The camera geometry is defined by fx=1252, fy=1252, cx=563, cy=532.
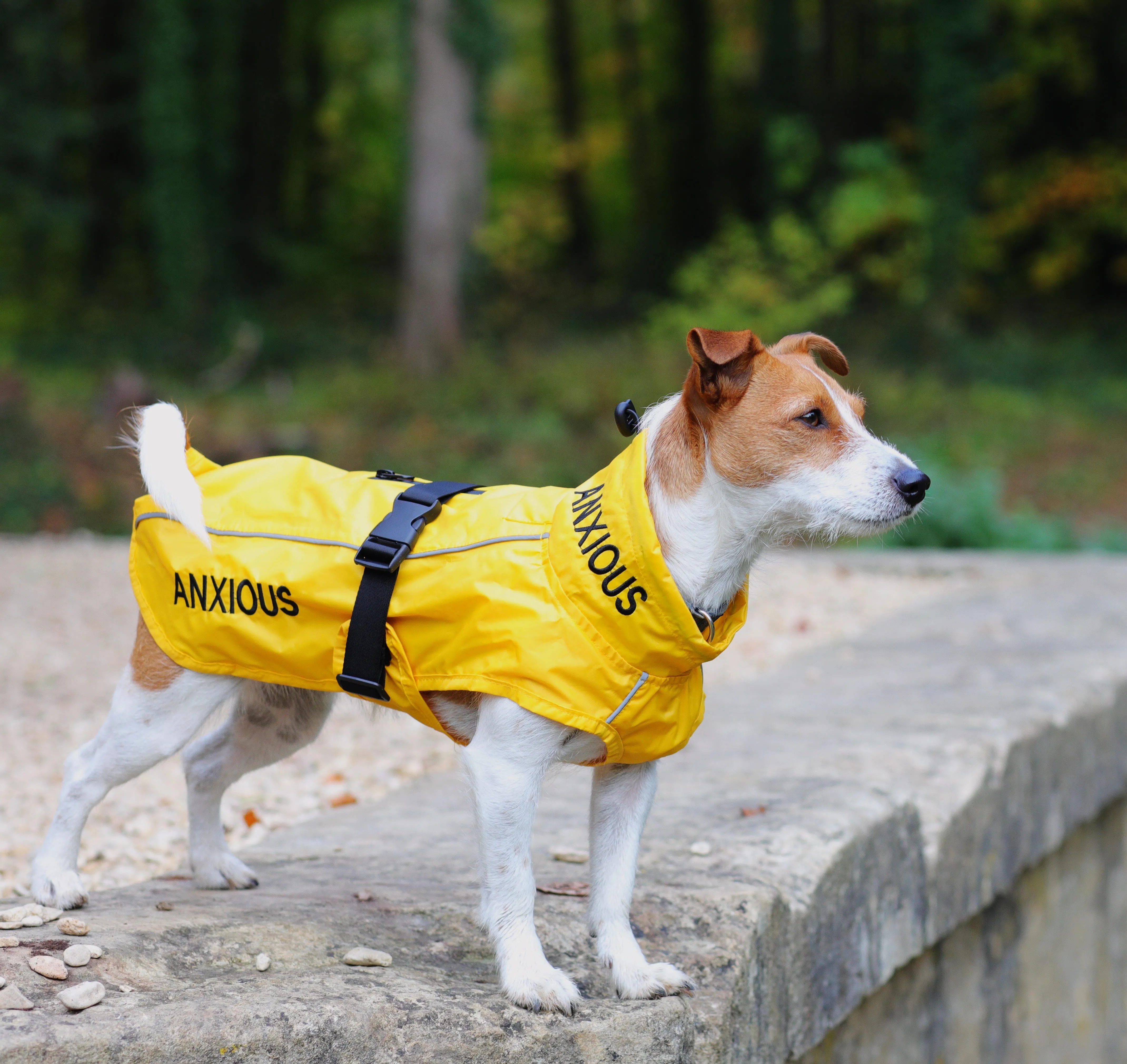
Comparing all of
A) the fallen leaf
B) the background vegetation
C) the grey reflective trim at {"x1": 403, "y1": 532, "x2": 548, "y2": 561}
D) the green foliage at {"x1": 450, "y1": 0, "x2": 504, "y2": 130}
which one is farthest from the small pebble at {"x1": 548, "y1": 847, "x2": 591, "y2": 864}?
the green foliage at {"x1": 450, "y1": 0, "x2": 504, "y2": 130}

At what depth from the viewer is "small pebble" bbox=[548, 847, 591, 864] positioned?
128 inches

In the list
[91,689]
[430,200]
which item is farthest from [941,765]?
[430,200]

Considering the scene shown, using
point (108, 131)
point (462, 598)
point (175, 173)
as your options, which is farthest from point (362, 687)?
point (108, 131)

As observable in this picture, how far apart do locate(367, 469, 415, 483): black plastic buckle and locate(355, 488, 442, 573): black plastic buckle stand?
0.57 feet

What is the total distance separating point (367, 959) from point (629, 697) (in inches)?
28.7

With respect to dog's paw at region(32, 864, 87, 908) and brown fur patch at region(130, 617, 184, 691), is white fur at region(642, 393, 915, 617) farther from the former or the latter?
dog's paw at region(32, 864, 87, 908)

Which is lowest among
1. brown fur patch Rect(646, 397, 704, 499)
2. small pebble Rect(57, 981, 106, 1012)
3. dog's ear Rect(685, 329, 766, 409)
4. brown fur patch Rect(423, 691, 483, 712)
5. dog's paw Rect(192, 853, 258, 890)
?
dog's paw Rect(192, 853, 258, 890)

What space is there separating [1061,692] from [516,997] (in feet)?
10.2

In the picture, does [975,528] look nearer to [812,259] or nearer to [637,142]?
[812,259]

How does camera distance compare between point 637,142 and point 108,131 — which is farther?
point 637,142

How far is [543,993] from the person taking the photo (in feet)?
7.77

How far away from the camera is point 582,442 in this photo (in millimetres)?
12945

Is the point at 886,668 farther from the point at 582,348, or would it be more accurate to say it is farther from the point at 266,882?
the point at 582,348

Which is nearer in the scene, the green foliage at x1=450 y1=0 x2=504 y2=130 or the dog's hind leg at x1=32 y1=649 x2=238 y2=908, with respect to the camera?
the dog's hind leg at x1=32 y1=649 x2=238 y2=908
